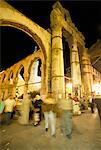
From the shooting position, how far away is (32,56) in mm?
20344

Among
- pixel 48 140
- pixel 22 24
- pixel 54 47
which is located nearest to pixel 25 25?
pixel 22 24

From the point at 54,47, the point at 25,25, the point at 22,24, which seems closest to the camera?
the point at 22,24

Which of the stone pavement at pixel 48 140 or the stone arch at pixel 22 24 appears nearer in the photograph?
the stone pavement at pixel 48 140

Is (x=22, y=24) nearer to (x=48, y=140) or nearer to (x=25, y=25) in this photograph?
(x=25, y=25)

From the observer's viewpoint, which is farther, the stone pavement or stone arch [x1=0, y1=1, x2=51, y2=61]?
stone arch [x1=0, y1=1, x2=51, y2=61]

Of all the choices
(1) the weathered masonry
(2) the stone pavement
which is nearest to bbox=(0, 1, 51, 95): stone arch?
(1) the weathered masonry

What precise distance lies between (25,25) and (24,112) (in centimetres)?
791

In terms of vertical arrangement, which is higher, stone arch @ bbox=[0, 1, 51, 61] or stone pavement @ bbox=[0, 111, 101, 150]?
stone arch @ bbox=[0, 1, 51, 61]

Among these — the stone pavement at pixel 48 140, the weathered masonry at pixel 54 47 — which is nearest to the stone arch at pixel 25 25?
the weathered masonry at pixel 54 47

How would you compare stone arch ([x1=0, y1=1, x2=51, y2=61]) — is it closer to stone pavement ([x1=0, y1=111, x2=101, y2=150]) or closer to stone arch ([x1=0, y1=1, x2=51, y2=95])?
stone arch ([x1=0, y1=1, x2=51, y2=95])

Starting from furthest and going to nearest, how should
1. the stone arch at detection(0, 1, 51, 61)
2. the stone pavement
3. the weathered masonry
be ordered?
the weathered masonry < the stone arch at detection(0, 1, 51, 61) < the stone pavement

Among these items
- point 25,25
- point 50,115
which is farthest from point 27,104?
point 25,25

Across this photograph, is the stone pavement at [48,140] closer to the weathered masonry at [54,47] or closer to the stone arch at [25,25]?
the weathered masonry at [54,47]

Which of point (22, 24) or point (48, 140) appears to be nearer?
point (48, 140)
